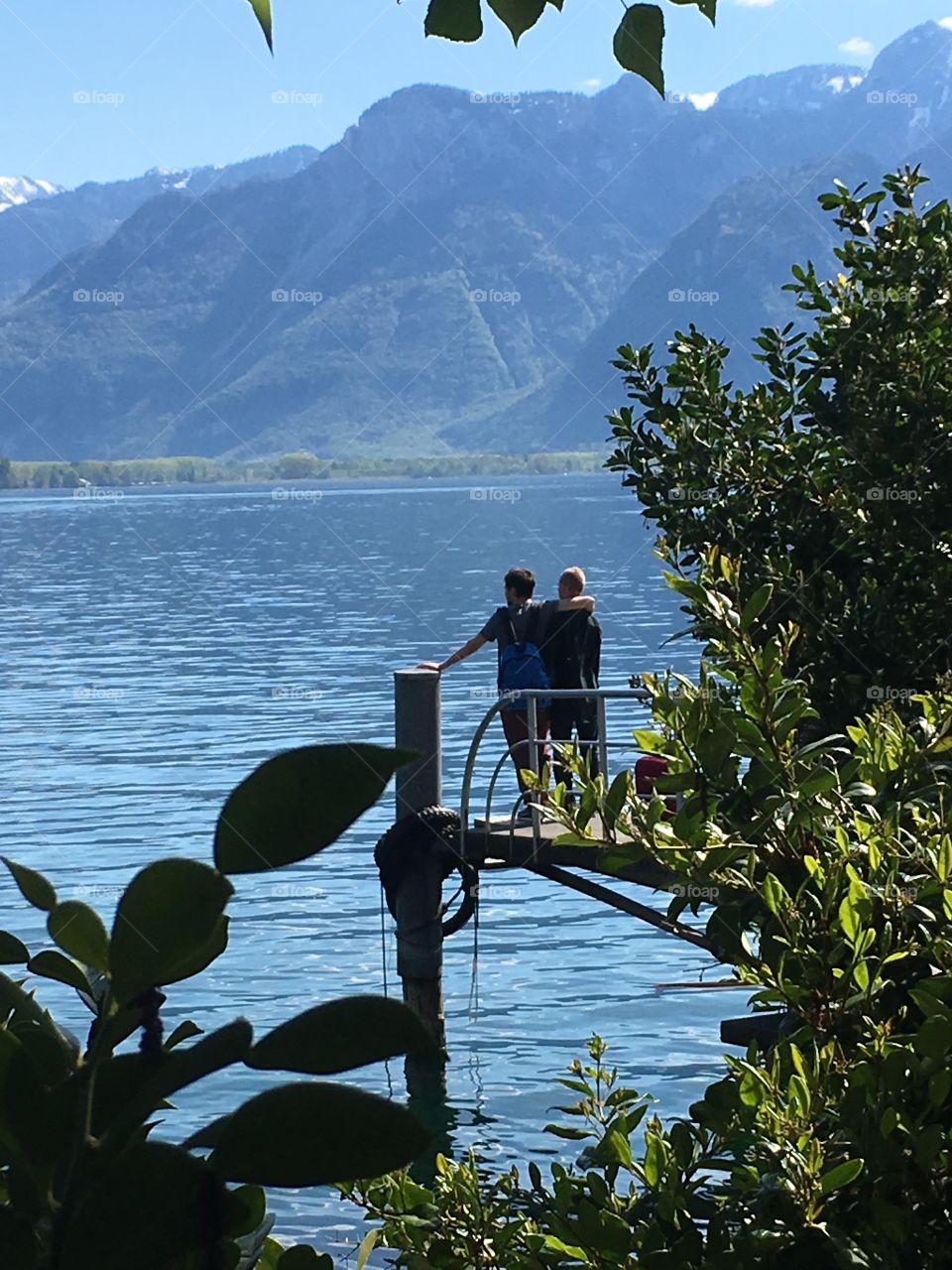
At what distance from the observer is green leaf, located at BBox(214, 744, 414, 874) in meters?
0.75

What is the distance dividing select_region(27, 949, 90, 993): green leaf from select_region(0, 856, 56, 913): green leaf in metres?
0.03

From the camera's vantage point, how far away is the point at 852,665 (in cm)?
587

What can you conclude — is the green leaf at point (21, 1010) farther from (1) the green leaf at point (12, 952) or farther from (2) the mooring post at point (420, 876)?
(2) the mooring post at point (420, 876)

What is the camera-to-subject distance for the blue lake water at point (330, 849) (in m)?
15.9

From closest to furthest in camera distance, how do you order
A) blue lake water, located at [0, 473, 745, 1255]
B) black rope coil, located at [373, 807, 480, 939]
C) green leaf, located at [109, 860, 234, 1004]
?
green leaf, located at [109, 860, 234, 1004] → black rope coil, located at [373, 807, 480, 939] → blue lake water, located at [0, 473, 745, 1255]

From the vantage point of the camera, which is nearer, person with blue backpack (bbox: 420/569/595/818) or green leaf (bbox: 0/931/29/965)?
green leaf (bbox: 0/931/29/965)

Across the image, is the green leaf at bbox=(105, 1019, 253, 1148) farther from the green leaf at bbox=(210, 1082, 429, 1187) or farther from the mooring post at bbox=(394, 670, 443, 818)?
the mooring post at bbox=(394, 670, 443, 818)

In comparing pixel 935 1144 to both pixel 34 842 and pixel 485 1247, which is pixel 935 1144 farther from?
pixel 34 842

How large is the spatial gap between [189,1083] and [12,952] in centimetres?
15

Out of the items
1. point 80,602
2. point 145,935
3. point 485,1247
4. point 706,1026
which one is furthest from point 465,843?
point 80,602

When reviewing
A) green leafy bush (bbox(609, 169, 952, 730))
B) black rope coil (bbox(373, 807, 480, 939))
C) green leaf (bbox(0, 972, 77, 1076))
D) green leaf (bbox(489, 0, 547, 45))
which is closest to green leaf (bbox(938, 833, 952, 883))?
green leaf (bbox(489, 0, 547, 45))

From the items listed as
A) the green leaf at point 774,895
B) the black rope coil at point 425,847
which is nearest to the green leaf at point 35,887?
the green leaf at point 774,895

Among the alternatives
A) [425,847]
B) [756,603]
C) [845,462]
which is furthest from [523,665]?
[756,603]

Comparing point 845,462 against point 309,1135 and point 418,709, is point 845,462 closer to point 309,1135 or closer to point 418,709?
point 309,1135
